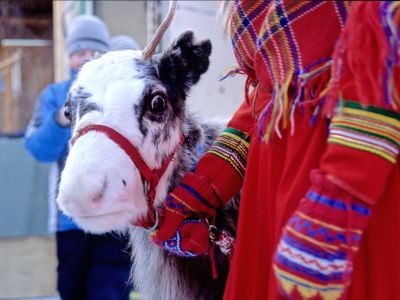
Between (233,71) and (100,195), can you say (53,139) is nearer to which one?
(233,71)

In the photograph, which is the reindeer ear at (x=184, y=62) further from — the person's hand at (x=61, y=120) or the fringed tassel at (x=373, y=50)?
the person's hand at (x=61, y=120)

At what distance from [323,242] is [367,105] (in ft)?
0.88

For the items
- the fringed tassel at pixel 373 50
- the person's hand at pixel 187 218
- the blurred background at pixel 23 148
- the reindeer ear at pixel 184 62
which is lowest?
the blurred background at pixel 23 148

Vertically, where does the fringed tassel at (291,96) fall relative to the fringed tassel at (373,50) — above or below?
below

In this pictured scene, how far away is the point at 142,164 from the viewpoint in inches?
57.7

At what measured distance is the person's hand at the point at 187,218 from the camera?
5.05 ft

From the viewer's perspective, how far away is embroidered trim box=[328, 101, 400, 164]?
1.01 metres

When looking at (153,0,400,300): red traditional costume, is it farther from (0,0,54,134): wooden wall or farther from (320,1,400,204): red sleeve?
(0,0,54,134): wooden wall

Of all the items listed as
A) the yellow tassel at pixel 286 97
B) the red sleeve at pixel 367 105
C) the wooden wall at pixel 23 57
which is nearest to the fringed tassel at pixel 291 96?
the yellow tassel at pixel 286 97

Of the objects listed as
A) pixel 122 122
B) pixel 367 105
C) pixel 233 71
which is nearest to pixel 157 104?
pixel 122 122

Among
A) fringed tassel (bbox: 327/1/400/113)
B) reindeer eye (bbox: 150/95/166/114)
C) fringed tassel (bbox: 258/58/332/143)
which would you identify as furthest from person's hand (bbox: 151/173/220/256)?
fringed tassel (bbox: 327/1/400/113)

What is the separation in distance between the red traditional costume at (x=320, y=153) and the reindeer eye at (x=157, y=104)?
0.25m

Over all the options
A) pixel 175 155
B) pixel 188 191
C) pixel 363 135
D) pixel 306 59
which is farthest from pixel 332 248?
pixel 175 155

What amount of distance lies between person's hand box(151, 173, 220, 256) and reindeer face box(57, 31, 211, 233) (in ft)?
0.19
